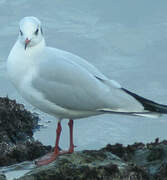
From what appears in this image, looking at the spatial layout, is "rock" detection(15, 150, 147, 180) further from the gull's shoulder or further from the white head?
the white head

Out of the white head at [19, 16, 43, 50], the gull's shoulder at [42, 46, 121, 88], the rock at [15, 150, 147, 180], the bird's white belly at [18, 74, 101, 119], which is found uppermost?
the white head at [19, 16, 43, 50]

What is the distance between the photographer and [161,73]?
50.3 feet

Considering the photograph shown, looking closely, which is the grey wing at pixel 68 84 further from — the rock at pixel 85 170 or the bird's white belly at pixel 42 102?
the rock at pixel 85 170

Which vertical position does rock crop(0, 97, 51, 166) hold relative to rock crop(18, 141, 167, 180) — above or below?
above

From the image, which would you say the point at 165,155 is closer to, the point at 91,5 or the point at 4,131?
the point at 4,131

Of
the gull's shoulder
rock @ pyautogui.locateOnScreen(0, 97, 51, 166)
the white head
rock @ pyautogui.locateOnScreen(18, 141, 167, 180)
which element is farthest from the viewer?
rock @ pyautogui.locateOnScreen(0, 97, 51, 166)

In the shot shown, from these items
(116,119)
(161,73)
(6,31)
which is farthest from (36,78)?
(6,31)

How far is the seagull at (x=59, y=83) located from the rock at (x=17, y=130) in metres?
2.66

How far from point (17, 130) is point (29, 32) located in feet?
16.0

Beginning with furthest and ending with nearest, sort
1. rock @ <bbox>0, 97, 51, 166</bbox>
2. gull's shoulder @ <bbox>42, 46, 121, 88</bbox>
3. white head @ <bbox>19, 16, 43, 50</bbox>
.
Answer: rock @ <bbox>0, 97, 51, 166</bbox>
gull's shoulder @ <bbox>42, 46, 121, 88</bbox>
white head @ <bbox>19, 16, 43, 50</bbox>

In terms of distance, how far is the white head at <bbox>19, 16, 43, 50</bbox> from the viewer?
8.22 m

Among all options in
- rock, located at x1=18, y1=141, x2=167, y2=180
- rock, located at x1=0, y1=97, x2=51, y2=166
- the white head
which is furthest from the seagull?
rock, located at x1=0, y1=97, x2=51, y2=166

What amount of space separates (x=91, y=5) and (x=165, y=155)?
37.5 ft

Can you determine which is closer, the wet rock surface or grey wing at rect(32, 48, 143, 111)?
grey wing at rect(32, 48, 143, 111)
